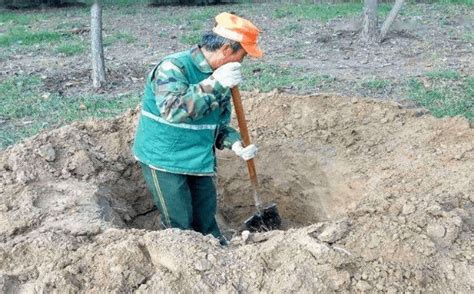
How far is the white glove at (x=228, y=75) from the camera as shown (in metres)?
3.34

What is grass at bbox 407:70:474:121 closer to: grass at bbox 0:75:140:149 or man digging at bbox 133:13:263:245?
man digging at bbox 133:13:263:245

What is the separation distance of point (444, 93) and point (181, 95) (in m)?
4.27

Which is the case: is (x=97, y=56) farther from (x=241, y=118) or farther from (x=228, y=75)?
(x=228, y=75)

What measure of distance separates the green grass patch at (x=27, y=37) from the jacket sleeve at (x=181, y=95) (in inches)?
343

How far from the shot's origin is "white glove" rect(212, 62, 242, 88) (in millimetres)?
3342

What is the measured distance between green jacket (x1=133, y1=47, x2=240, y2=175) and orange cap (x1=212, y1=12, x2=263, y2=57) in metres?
0.25

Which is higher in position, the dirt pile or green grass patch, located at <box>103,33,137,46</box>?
the dirt pile

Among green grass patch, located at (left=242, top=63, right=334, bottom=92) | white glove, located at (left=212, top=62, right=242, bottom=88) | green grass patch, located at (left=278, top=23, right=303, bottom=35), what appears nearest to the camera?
white glove, located at (left=212, top=62, right=242, bottom=88)

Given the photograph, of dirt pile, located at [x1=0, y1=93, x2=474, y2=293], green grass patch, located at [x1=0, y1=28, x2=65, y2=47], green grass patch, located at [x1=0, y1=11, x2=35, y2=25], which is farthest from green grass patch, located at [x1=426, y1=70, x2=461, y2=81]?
green grass patch, located at [x1=0, y1=11, x2=35, y2=25]

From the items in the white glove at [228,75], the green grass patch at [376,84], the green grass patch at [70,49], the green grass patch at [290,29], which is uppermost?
the white glove at [228,75]

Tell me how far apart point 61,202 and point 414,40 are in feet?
25.9

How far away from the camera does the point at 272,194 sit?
5.15 meters

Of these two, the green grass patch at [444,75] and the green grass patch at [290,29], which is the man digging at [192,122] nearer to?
the green grass patch at [444,75]

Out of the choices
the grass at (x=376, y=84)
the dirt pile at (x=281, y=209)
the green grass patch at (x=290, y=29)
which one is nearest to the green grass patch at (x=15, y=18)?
the green grass patch at (x=290, y=29)
